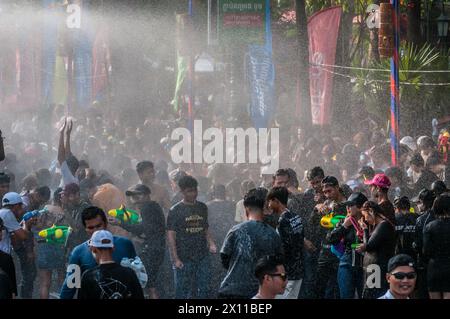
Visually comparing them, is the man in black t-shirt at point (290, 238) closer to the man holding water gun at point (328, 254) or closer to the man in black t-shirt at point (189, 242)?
the man holding water gun at point (328, 254)

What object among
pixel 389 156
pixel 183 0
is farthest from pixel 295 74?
pixel 389 156

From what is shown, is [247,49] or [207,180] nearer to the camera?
[207,180]

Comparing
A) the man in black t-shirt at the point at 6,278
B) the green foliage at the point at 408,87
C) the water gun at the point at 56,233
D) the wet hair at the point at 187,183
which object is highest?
the green foliage at the point at 408,87

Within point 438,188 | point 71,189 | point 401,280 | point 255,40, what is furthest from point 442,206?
point 255,40

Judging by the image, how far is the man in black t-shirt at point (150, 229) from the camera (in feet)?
43.3

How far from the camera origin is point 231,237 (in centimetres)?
1023

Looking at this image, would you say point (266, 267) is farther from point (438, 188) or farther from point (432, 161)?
point (432, 161)

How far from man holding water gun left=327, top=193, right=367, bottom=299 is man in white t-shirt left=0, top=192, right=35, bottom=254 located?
10.3 ft

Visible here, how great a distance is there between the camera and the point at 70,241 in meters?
13.2

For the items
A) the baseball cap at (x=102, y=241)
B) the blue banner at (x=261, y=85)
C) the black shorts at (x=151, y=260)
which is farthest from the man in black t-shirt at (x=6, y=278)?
the blue banner at (x=261, y=85)
